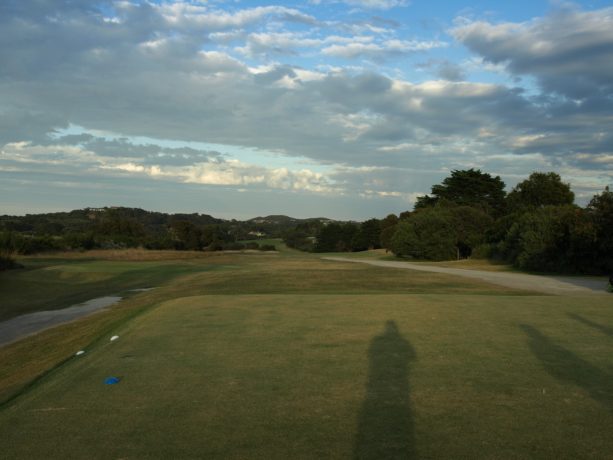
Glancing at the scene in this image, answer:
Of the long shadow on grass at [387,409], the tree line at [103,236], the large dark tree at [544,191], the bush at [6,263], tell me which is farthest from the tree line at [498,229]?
the bush at [6,263]

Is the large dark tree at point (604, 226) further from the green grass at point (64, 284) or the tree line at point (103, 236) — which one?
the tree line at point (103, 236)

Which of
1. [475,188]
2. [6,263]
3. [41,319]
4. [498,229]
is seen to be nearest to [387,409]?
[41,319]

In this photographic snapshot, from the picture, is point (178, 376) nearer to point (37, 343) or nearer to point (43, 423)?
point (43, 423)

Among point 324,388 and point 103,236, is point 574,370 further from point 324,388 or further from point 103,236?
point 103,236

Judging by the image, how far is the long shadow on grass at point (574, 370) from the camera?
21.5 ft

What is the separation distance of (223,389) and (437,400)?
8.69 feet

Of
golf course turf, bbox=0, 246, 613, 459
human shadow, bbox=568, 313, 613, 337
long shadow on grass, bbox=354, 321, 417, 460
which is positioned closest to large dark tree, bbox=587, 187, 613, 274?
golf course turf, bbox=0, 246, 613, 459

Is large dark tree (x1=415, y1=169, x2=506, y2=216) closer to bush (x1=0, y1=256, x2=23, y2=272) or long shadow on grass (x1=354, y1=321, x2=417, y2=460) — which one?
bush (x1=0, y1=256, x2=23, y2=272)

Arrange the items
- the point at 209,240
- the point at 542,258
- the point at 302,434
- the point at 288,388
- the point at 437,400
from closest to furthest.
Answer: the point at 302,434, the point at 437,400, the point at 288,388, the point at 542,258, the point at 209,240

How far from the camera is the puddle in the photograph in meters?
17.6

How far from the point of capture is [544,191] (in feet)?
237

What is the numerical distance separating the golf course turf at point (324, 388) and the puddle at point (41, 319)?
407cm

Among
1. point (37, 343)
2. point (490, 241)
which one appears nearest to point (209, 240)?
point (490, 241)

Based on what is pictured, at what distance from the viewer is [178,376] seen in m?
7.68
